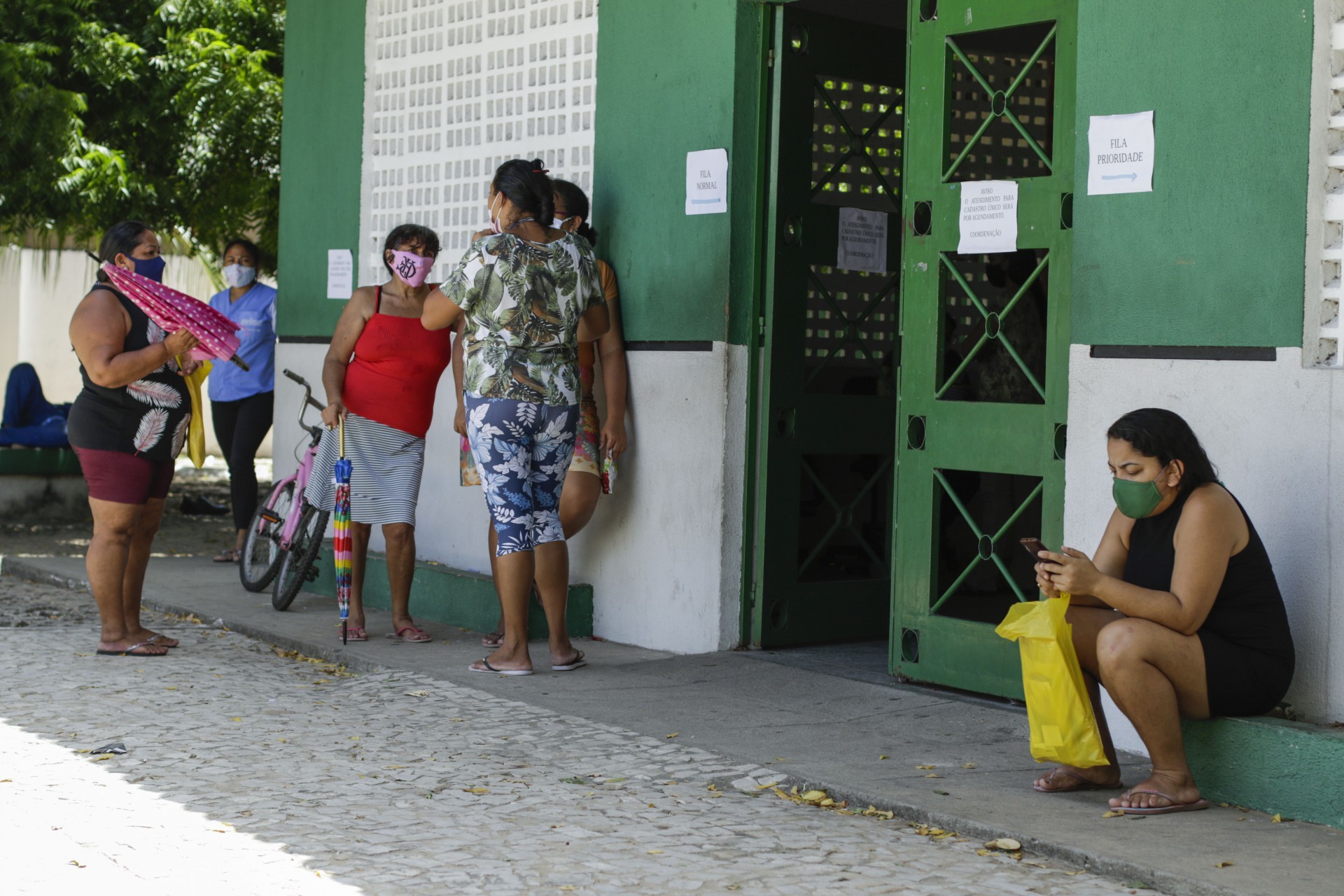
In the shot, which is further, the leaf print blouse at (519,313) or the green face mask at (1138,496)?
the leaf print blouse at (519,313)

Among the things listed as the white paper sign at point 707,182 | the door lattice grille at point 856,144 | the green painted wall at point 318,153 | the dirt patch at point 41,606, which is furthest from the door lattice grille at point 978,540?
the dirt patch at point 41,606

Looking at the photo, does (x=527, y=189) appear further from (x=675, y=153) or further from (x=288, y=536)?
(x=288, y=536)

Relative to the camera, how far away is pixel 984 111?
7.63m

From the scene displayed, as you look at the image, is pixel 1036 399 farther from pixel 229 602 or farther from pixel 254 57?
pixel 254 57

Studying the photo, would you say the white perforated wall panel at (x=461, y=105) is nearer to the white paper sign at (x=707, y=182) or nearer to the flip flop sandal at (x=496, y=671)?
the white paper sign at (x=707, y=182)

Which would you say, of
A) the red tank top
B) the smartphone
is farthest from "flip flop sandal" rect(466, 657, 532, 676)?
the smartphone

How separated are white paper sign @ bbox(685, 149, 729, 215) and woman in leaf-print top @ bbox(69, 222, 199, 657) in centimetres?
233

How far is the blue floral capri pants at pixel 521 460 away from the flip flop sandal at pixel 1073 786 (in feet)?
8.35

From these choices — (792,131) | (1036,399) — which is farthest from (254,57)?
(1036,399)

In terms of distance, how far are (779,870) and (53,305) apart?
20469mm

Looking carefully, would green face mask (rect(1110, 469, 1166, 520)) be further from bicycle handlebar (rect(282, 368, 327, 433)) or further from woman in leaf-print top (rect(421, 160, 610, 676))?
bicycle handlebar (rect(282, 368, 327, 433))

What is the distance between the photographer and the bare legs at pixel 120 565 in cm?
721

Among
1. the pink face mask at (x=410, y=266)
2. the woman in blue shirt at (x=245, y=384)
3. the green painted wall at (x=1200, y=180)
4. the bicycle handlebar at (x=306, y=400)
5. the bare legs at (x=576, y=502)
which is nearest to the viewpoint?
the green painted wall at (x=1200, y=180)

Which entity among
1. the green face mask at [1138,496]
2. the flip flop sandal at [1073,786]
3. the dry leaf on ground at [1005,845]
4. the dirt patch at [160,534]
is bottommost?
the dirt patch at [160,534]
